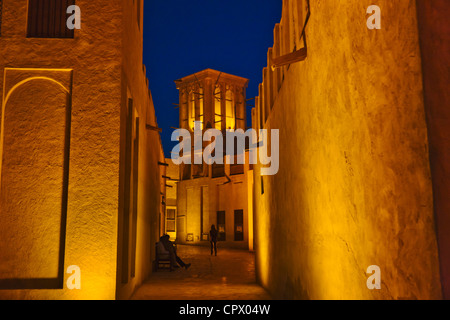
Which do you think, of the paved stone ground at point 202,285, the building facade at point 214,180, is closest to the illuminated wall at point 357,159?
the paved stone ground at point 202,285

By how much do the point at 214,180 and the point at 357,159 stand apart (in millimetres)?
27420

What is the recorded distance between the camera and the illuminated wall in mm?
2479

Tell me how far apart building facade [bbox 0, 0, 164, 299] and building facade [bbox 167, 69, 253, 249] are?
18179mm

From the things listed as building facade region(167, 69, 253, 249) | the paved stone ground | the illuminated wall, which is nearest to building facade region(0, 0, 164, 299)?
the paved stone ground

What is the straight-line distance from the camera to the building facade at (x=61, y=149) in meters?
6.06

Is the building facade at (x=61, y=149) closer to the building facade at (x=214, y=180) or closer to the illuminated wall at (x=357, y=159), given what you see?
the illuminated wall at (x=357, y=159)

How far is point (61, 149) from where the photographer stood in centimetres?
637

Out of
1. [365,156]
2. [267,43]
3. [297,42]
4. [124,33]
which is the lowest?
[365,156]

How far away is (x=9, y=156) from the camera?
6.29m

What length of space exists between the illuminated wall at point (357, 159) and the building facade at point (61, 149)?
2839mm

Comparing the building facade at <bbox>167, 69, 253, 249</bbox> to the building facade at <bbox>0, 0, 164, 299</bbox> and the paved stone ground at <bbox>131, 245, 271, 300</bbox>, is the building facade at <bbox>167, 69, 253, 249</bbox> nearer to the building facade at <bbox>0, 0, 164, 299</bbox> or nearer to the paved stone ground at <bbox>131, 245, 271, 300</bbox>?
the paved stone ground at <bbox>131, 245, 271, 300</bbox>
